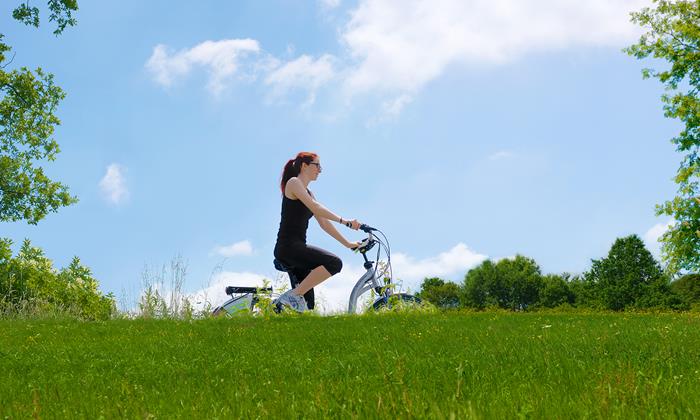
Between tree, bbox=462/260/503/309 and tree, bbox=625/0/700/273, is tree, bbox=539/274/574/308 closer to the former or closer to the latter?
tree, bbox=462/260/503/309

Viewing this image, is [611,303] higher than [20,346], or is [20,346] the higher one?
[611,303]

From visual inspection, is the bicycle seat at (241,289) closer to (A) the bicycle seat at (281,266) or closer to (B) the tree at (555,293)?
(A) the bicycle seat at (281,266)

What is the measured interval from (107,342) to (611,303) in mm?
35407

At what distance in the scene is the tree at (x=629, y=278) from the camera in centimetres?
3850

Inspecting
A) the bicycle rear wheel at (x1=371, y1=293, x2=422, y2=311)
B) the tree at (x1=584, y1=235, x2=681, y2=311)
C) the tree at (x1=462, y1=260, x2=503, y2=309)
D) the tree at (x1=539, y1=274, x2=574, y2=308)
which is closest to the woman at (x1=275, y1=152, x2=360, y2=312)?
the bicycle rear wheel at (x1=371, y1=293, x2=422, y2=311)

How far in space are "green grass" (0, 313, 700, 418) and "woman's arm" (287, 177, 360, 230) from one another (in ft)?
5.84

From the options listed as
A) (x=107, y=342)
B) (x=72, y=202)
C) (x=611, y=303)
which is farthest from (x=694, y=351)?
(x=611, y=303)

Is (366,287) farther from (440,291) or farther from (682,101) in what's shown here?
(440,291)

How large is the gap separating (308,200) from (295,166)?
2.83 ft

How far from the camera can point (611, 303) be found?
39.6 metres

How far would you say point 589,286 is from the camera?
4250 centimetres

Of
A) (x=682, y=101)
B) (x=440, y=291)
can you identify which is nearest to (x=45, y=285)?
(x=682, y=101)

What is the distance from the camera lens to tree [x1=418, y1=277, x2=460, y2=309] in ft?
178

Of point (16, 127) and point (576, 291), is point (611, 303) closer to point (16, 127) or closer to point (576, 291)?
point (576, 291)
